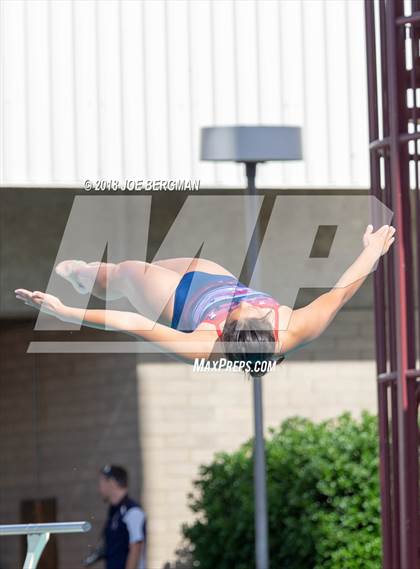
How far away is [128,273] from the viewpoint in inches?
210

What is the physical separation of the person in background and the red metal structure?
2.93 metres

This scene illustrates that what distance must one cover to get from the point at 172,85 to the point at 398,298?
3.85 m

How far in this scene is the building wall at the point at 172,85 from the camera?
8703mm

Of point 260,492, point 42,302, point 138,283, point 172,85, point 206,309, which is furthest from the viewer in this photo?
point 172,85

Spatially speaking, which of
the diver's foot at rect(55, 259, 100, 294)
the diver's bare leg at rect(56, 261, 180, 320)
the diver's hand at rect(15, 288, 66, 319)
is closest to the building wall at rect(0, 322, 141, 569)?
the diver's bare leg at rect(56, 261, 180, 320)

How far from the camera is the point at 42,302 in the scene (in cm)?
460

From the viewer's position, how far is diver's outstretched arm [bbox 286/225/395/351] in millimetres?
4855

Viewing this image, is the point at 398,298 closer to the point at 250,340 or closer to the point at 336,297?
the point at 336,297

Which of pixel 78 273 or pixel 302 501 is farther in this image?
pixel 302 501

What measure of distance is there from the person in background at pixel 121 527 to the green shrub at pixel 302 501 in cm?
80

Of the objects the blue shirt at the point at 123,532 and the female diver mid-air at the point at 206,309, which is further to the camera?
the blue shirt at the point at 123,532

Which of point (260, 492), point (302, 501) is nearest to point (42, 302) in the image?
point (260, 492)

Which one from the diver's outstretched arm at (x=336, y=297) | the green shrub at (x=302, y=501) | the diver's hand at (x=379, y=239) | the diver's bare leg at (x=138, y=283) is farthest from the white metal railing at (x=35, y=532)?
the green shrub at (x=302, y=501)

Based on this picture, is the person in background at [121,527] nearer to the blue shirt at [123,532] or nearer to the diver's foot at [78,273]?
the blue shirt at [123,532]
